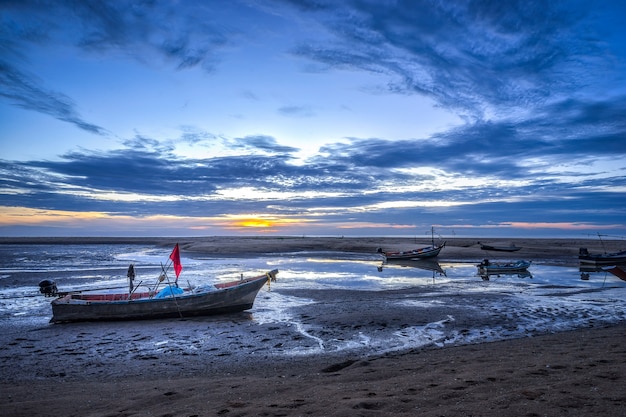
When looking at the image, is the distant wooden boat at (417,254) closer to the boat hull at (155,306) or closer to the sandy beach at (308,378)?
the boat hull at (155,306)

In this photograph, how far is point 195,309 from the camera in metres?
18.1

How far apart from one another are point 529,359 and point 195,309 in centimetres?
1356

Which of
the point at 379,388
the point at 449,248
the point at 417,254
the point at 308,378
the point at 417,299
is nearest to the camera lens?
the point at 379,388

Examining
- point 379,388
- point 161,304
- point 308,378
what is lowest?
point 308,378

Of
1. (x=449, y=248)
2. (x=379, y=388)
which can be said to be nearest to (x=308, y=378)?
(x=379, y=388)

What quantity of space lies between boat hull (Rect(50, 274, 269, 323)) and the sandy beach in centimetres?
202

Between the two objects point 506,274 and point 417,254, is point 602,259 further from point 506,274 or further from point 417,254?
point 417,254

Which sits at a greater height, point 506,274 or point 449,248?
point 449,248

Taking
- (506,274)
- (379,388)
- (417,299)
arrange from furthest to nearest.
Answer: (506,274) → (417,299) → (379,388)

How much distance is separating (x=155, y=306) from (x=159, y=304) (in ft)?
0.59

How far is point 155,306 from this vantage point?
17.5m

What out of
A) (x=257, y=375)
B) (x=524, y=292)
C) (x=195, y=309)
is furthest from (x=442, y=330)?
(x=524, y=292)

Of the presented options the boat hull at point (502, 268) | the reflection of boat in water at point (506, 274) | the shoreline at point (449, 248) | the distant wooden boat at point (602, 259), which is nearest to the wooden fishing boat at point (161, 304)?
the reflection of boat in water at point (506, 274)

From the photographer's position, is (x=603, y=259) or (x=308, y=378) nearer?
(x=308, y=378)
